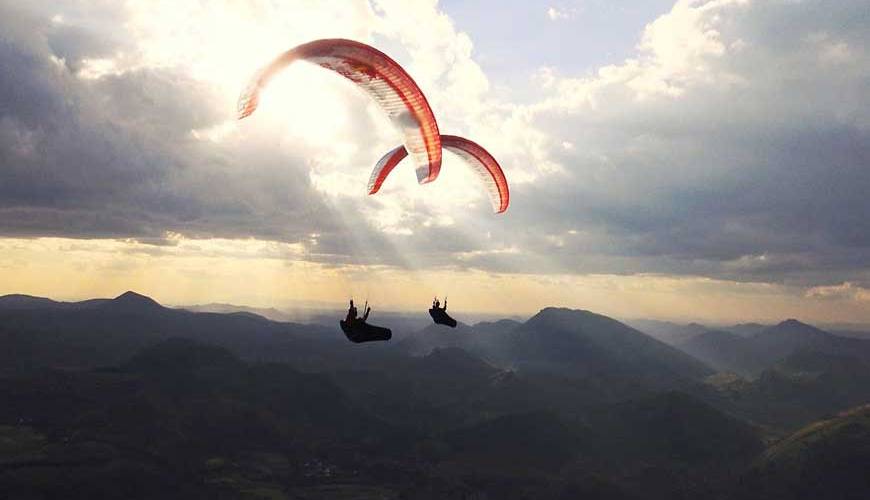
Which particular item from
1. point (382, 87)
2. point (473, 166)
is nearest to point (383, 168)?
point (473, 166)

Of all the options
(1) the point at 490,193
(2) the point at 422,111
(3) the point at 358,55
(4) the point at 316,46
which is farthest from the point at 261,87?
(1) the point at 490,193

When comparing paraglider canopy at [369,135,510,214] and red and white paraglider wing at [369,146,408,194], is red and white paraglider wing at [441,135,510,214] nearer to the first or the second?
paraglider canopy at [369,135,510,214]

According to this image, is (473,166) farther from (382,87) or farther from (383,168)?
(382,87)

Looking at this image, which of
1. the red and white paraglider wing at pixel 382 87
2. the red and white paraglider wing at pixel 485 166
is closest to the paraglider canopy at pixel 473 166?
the red and white paraglider wing at pixel 485 166

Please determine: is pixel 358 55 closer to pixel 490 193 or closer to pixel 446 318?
pixel 490 193

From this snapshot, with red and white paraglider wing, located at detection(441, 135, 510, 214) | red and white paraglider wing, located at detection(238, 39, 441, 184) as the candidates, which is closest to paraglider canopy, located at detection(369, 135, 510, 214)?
red and white paraglider wing, located at detection(441, 135, 510, 214)

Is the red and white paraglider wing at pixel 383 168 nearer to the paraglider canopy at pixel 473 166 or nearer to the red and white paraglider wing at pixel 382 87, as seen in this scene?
the paraglider canopy at pixel 473 166

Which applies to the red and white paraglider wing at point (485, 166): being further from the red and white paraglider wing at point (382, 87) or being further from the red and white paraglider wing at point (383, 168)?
the red and white paraglider wing at point (382, 87)

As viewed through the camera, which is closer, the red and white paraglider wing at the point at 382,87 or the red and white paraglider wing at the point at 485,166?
the red and white paraglider wing at the point at 382,87
